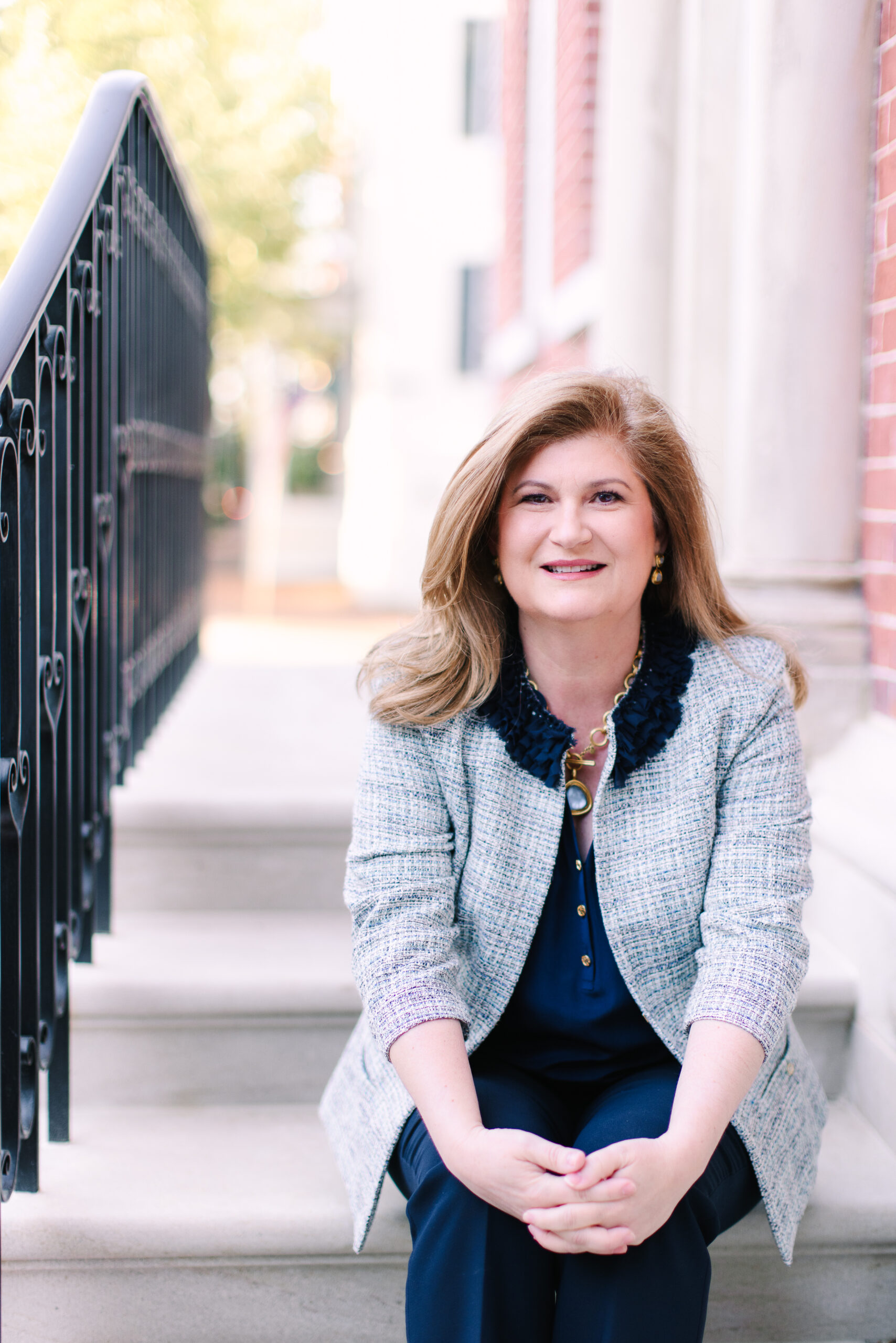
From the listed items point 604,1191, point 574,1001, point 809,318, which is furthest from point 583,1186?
point 809,318

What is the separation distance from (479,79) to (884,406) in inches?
455

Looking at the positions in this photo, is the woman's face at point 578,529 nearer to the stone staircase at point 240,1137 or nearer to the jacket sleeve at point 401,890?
the jacket sleeve at point 401,890

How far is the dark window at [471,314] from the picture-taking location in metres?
12.9

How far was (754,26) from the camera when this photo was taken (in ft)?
8.05

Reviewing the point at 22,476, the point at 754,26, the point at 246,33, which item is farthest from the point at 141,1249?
the point at 246,33

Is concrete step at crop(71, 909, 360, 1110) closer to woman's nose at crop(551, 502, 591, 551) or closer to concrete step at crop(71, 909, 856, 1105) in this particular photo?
concrete step at crop(71, 909, 856, 1105)

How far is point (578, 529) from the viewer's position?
1.62 m

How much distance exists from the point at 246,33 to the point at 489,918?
815 cm

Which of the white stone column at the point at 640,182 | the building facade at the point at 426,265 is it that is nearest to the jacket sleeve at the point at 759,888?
the white stone column at the point at 640,182

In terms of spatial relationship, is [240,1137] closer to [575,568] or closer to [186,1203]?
[186,1203]

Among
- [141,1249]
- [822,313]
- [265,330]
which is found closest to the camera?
[141,1249]

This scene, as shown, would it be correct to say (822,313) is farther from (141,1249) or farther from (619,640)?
(141,1249)

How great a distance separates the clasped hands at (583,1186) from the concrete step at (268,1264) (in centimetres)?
42

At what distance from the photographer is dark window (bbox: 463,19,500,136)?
39.5 feet
